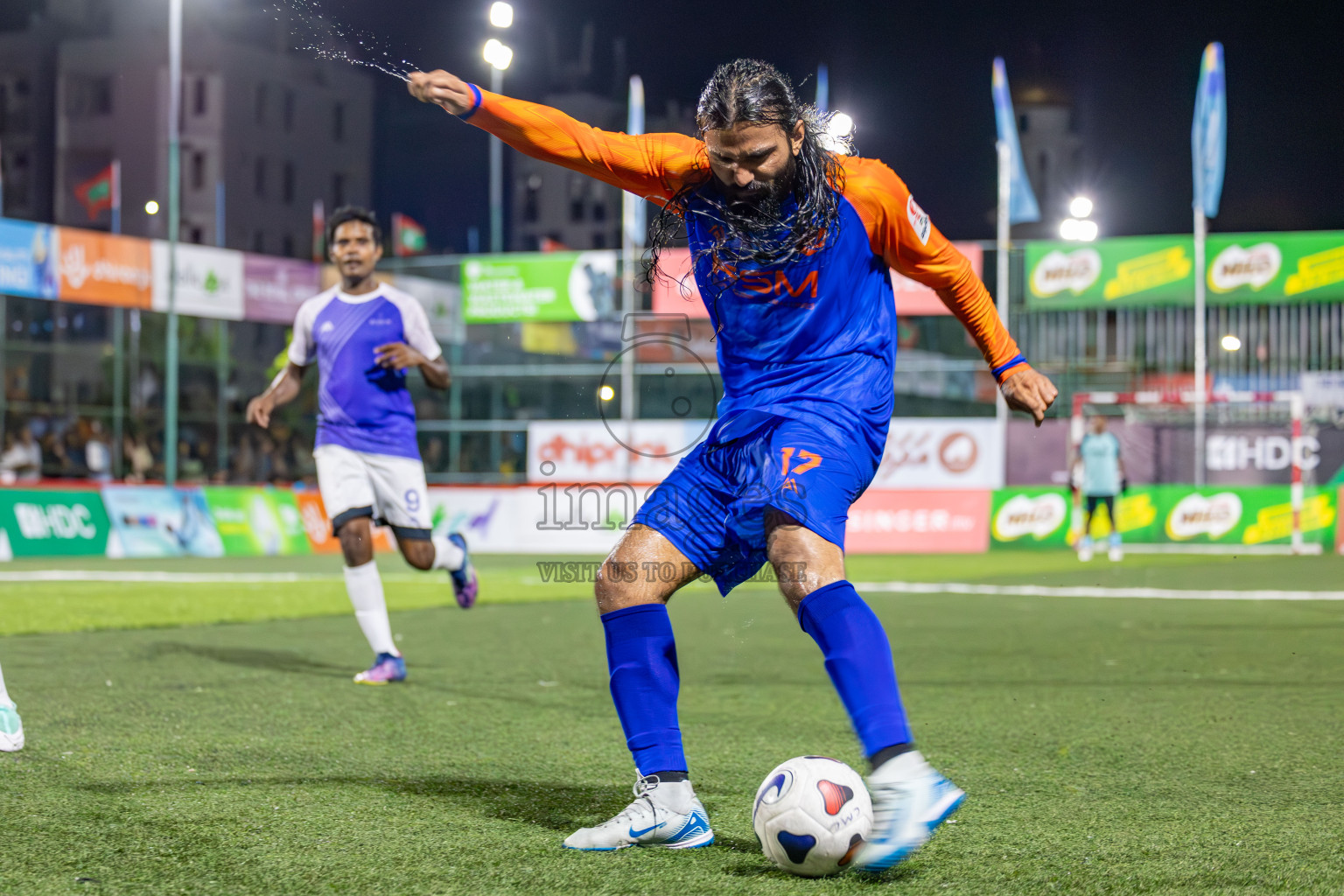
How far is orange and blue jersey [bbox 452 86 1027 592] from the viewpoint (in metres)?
3.20

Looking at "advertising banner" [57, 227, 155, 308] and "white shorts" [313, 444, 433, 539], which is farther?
"advertising banner" [57, 227, 155, 308]

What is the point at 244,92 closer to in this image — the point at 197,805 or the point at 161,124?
the point at 161,124

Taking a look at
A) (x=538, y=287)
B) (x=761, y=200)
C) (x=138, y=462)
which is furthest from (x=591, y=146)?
(x=538, y=287)

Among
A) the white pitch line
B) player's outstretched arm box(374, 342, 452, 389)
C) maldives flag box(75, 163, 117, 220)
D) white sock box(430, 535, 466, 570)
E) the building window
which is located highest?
the building window

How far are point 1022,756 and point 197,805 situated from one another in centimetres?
260

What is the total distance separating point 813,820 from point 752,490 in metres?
0.76

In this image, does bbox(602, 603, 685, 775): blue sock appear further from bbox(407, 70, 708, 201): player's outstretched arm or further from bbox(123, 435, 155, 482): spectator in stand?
bbox(123, 435, 155, 482): spectator in stand

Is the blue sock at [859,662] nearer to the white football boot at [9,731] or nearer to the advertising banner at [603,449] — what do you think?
the white football boot at [9,731]

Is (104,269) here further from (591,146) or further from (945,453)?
(591,146)

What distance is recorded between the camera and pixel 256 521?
2042cm

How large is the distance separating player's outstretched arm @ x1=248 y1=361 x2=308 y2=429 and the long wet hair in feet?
12.6

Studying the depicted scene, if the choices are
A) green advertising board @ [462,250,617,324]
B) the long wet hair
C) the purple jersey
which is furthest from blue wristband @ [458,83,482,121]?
green advertising board @ [462,250,617,324]

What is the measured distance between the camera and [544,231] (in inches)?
3145

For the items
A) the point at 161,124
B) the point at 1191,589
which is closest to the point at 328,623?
the point at 1191,589
